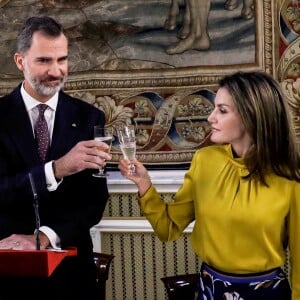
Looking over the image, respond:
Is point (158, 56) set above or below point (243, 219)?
above

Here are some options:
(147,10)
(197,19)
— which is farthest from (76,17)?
(197,19)

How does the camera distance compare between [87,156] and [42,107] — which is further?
[42,107]

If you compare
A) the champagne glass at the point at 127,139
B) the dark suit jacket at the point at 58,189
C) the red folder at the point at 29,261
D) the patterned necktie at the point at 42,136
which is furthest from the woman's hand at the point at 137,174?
the red folder at the point at 29,261

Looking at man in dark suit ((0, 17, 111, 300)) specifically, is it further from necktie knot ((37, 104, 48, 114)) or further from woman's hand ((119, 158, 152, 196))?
woman's hand ((119, 158, 152, 196))

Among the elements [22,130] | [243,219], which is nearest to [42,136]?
[22,130]

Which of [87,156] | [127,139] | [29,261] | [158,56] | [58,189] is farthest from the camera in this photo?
[158,56]

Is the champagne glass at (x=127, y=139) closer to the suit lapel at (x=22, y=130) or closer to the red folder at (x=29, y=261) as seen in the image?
the suit lapel at (x=22, y=130)

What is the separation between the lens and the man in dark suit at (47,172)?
206cm

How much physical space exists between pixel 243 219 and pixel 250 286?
23cm

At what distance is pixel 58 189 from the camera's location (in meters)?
2.14

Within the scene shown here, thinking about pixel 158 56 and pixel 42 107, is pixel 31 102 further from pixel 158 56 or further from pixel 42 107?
pixel 158 56

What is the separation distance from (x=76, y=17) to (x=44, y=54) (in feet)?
4.61

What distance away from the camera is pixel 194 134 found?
11.0ft

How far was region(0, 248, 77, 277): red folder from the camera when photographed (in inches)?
65.6
